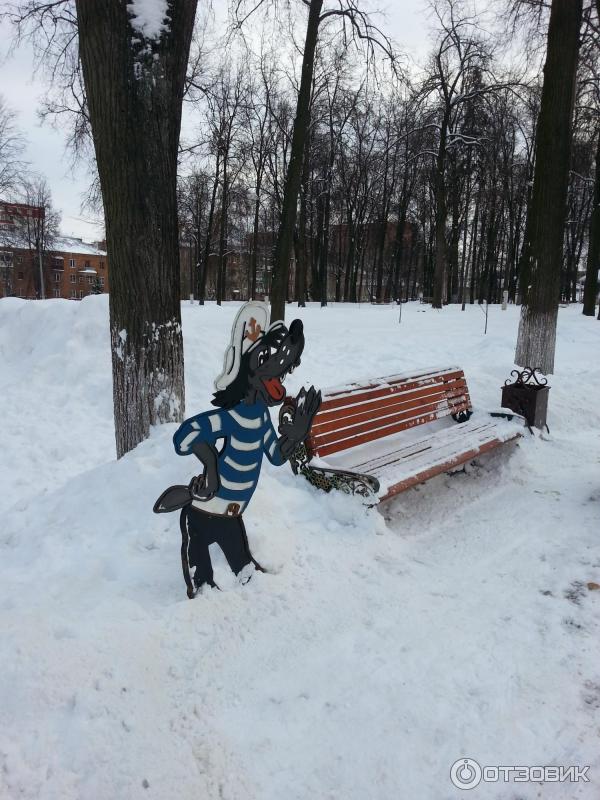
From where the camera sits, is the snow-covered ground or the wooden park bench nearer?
the snow-covered ground

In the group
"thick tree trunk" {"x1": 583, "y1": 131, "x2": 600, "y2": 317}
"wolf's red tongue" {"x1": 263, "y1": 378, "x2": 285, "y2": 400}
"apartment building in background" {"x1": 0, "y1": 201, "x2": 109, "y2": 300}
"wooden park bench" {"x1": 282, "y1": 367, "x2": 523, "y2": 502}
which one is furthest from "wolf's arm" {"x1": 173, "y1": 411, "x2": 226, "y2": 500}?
"apartment building in background" {"x1": 0, "y1": 201, "x2": 109, "y2": 300}

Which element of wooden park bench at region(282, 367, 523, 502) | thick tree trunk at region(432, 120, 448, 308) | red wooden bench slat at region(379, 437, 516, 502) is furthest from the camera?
thick tree trunk at region(432, 120, 448, 308)

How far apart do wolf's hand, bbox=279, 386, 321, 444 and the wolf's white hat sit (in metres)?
0.51

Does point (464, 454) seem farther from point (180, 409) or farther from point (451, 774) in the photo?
point (451, 774)

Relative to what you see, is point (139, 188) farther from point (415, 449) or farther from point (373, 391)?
point (415, 449)

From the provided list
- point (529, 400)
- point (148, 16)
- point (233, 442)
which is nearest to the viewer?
point (233, 442)

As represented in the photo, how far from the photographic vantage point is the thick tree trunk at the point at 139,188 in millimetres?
4031

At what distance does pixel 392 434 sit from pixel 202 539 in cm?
285

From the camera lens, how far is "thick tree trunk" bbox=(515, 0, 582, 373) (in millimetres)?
7609

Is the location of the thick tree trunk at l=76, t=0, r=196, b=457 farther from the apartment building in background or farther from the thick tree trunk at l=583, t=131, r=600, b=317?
the apartment building in background

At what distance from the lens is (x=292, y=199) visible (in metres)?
11.4

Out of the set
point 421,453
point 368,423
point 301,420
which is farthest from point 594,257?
point 301,420

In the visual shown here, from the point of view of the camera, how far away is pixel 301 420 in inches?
142

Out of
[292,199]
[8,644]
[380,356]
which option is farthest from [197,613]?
[292,199]
